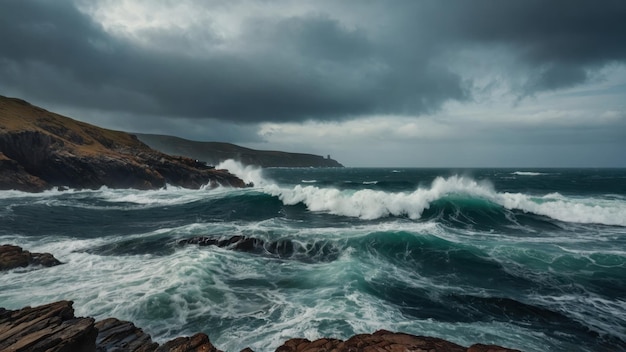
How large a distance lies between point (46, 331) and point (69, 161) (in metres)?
58.5

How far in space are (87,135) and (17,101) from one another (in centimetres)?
2222

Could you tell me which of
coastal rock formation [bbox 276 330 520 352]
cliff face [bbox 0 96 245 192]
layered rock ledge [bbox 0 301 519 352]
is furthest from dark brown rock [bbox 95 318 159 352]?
cliff face [bbox 0 96 245 192]

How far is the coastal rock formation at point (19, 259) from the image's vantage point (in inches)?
521

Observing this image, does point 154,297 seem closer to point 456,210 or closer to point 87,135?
point 456,210

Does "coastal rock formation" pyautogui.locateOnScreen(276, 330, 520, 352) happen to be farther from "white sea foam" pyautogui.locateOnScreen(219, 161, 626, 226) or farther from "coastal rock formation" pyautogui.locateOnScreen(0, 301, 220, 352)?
"white sea foam" pyautogui.locateOnScreen(219, 161, 626, 226)

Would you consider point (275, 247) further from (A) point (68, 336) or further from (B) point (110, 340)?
(A) point (68, 336)

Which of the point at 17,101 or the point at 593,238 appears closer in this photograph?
the point at 593,238

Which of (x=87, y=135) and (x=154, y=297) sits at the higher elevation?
(x=87, y=135)

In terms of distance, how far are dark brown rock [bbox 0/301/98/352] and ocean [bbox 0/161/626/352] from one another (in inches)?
80.1

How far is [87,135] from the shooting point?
72625 mm

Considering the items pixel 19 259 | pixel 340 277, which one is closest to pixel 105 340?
pixel 340 277

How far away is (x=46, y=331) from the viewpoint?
21.5ft

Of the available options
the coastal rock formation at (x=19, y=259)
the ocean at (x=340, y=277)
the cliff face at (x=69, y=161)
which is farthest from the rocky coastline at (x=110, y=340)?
the cliff face at (x=69, y=161)

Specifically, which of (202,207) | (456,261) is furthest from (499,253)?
(202,207)
